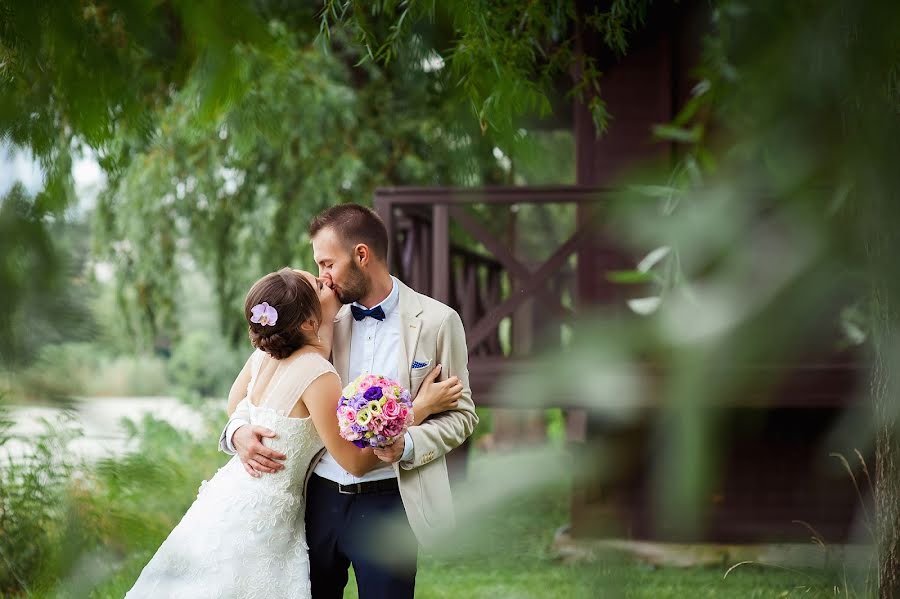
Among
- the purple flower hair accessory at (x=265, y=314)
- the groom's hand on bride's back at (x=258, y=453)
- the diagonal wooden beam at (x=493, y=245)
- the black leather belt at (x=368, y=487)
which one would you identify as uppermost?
the diagonal wooden beam at (x=493, y=245)

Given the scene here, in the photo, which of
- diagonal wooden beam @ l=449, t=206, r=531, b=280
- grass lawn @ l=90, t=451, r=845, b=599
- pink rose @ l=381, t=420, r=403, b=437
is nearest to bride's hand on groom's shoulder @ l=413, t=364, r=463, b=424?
pink rose @ l=381, t=420, r=403, b=437

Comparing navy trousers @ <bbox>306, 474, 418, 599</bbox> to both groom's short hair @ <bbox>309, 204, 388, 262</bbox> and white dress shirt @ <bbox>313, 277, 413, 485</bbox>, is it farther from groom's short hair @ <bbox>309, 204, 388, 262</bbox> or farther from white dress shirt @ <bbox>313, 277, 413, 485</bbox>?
groom's short hair @ <bbox>309, 204, 388, 262</bbox>

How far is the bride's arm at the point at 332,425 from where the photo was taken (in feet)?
8.55

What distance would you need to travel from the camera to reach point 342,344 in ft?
9.63

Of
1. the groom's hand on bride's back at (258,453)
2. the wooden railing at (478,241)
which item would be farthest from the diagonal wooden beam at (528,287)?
the groom's hand on bride's back at (258,453)

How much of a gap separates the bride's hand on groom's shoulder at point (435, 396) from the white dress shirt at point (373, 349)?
12 cm

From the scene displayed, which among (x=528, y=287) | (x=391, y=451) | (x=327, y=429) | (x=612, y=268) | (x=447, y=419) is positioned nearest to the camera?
(x=391, y=451)

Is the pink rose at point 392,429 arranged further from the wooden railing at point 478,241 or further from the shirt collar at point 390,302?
the wooden railing at point 478,241

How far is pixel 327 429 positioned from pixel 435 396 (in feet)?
1.01

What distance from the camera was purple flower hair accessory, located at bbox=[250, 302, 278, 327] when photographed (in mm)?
2691

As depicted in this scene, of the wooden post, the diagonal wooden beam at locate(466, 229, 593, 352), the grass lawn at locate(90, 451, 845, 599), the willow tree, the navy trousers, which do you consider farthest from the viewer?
the wooden post

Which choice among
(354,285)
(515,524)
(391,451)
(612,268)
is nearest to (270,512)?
(391,451)

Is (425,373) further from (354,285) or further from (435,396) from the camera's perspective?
(354,285)

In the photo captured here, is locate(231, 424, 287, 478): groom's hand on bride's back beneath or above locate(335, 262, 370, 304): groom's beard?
beneath
